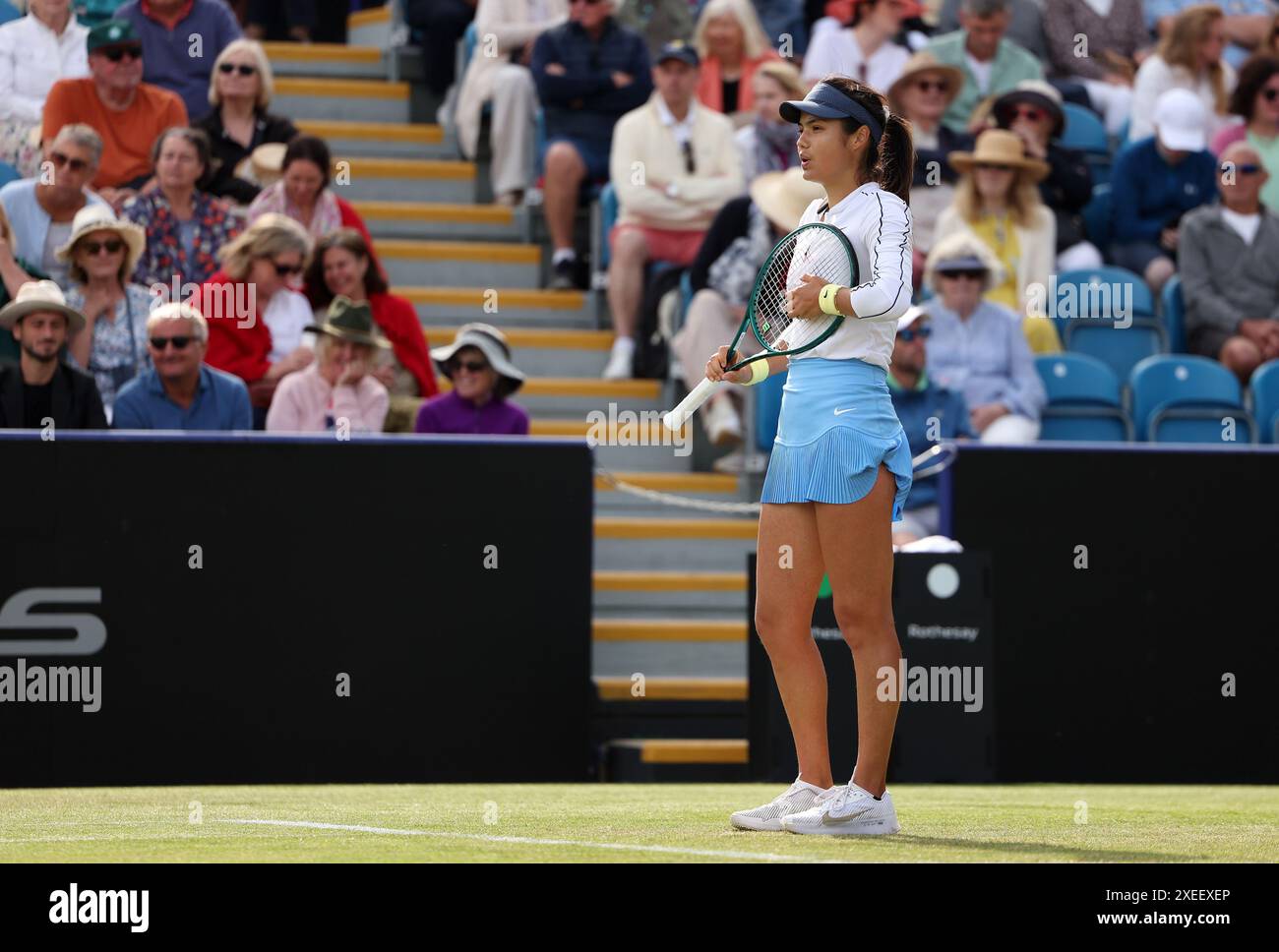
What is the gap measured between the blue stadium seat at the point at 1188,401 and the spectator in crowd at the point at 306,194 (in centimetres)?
428

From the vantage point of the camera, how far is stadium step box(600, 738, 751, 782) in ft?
33.6

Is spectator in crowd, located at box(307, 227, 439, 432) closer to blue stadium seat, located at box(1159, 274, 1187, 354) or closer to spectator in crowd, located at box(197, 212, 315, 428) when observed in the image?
spectator in crowd, located at box(197, 212, 315, 428)

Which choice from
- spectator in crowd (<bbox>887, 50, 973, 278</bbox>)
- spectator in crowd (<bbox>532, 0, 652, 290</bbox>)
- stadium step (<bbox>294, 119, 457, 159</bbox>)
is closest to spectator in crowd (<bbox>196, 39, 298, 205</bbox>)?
stadium step (<bbox>294, 119, 457, 159</bbox>)

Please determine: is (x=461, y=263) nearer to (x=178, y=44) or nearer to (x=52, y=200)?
(x=178, y=44)

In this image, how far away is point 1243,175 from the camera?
43.9 ft

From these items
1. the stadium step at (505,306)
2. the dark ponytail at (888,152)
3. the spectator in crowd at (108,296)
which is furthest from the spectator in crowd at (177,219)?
the dark ponytail at (888,152)

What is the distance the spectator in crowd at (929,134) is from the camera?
1337cm

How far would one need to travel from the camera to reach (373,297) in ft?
38.6

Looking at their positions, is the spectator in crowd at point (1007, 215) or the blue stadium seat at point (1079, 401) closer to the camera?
the blue stadium seat at point (1079, 401)

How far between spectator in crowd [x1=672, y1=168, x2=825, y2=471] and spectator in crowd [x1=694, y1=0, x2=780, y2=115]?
1681 mm

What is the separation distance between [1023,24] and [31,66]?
6.79m

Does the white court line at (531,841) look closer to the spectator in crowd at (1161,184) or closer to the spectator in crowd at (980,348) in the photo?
the spectator in crowd at (980,348)
